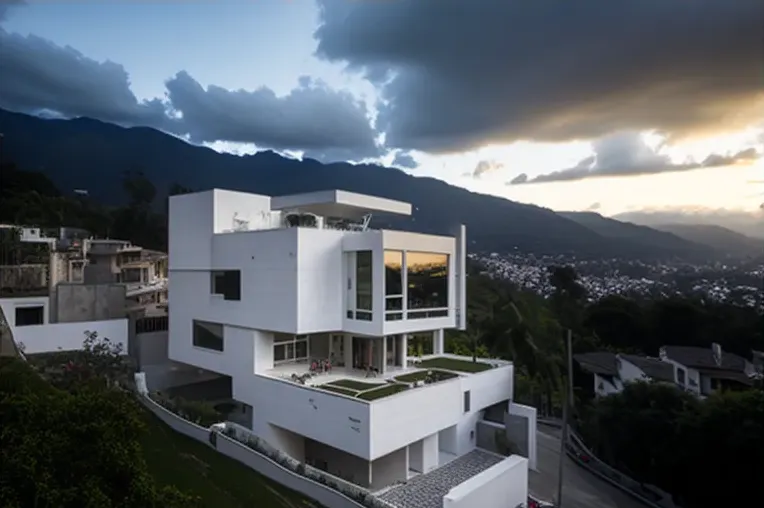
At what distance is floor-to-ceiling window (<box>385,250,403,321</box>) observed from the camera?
16.8 metres

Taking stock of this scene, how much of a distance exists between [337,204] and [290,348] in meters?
5.45

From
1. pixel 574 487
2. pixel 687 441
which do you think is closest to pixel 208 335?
pixel 574 487

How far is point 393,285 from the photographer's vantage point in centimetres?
1708

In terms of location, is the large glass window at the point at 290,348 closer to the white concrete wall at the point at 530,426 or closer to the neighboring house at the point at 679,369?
the white concrete wall at the point at 530,426

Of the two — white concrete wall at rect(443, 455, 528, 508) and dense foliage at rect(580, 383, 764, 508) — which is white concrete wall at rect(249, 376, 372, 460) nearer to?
white concrete wall at rect(443, 455, 528, 508)

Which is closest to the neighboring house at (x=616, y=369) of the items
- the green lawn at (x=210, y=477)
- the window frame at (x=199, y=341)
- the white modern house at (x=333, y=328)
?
the white modern house at (x=333, y=328)

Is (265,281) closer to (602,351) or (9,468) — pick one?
(9,468)

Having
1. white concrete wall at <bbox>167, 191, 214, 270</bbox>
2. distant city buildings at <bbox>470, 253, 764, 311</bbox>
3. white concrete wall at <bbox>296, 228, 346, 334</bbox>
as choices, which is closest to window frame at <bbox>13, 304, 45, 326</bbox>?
white concrete wall at <bbox>167, 191, 214, 270</bbox>

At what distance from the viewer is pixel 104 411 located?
6715 mm

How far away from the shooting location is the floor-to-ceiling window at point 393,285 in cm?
1683

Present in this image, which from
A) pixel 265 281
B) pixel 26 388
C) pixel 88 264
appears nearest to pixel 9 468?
pixel 26 388

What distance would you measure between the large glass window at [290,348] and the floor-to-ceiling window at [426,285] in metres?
4.19

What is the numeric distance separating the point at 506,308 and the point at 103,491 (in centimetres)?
2048

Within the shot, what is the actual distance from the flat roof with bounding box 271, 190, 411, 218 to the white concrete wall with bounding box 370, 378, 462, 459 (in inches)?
277
